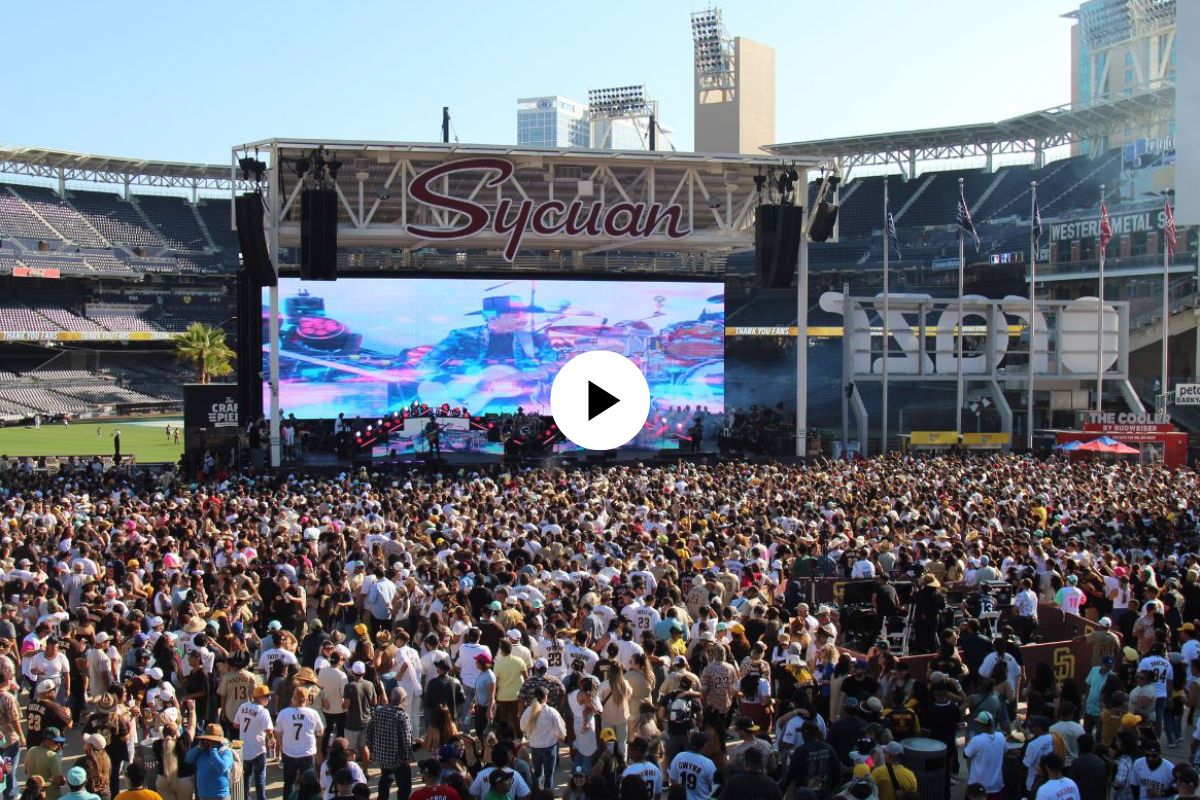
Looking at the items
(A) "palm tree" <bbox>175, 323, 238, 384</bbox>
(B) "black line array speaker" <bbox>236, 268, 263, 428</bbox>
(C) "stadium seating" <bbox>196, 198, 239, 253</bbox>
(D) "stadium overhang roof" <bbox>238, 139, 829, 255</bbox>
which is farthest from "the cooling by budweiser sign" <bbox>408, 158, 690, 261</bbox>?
(C) "stadium seating" <bbox>196, 198, 239, 253</bbox>

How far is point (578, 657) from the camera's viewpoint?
9898 mm

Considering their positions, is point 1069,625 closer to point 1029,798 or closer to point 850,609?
point 850,609

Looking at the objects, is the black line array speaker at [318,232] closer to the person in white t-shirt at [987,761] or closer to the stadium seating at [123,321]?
the person in white t-shirt at [987,761]

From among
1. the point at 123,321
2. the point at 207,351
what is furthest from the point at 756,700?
the point at 123,321

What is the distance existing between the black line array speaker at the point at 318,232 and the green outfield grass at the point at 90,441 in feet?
34.7

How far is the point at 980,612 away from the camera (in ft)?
42.3

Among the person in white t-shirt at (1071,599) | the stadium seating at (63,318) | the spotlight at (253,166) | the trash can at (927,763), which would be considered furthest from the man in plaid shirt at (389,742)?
the stadium seating at (63,318)

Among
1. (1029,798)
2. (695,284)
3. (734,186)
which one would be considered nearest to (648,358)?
(695,284)

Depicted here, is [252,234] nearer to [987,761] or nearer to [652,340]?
[652,340]

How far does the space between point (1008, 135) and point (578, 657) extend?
5606 centimetres

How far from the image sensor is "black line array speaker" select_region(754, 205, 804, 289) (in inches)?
1266

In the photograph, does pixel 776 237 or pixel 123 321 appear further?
pixel 123 321

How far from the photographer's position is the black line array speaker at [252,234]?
29.1m

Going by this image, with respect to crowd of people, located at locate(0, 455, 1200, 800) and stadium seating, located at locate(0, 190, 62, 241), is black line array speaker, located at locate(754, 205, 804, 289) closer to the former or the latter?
crowd of people, located at locate(0, 455, 1200, 800)
